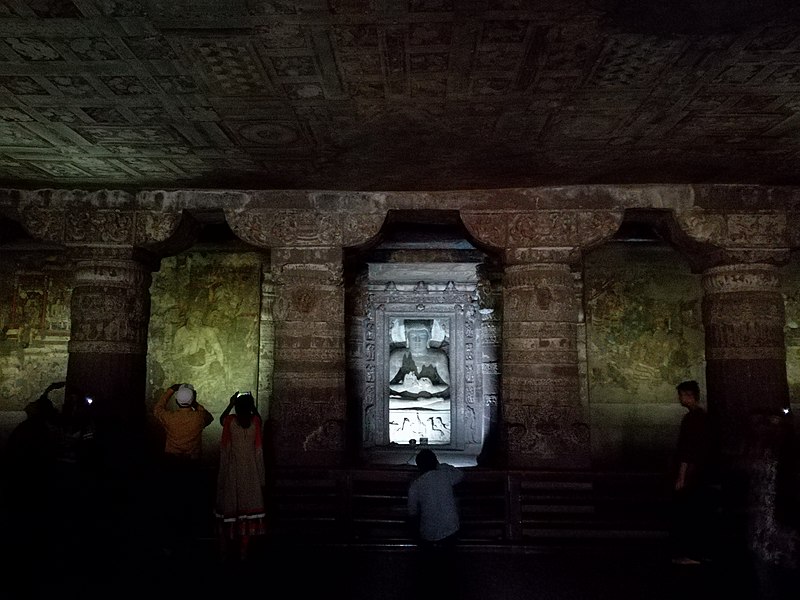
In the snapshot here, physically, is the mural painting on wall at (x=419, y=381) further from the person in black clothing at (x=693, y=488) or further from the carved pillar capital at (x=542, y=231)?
the person in black clothing at (x=693, y=488)

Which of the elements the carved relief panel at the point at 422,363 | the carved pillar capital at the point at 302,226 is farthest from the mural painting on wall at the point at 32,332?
the carved relief panel at the point at 422,363

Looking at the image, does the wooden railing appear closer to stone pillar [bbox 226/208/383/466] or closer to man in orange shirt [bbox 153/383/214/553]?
stone pillar [bbox 226/208/383/466]

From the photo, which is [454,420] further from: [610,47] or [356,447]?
[610,47]

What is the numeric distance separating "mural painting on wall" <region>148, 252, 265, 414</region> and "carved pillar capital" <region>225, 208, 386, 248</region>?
258 cm

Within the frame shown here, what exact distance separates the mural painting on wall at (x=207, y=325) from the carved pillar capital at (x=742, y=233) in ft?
20.0

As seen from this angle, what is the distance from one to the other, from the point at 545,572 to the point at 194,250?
6872 millimetres

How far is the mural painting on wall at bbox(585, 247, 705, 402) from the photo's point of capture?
8758mm

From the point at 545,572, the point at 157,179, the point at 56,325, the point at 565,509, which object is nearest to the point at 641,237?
the point at 565,509

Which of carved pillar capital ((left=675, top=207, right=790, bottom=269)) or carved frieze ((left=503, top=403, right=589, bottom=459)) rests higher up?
carved pillar capital ((left=675, top=207, right=790, bottom=269))

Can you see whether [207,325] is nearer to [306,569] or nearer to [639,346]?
[306,569]

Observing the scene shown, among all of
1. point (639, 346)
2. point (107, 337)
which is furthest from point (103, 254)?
point (639, 346)

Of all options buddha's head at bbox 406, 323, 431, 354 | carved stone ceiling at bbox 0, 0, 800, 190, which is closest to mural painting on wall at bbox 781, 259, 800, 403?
carved stone ceiling at bbox 0, 0, 800, 190

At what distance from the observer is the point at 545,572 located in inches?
189

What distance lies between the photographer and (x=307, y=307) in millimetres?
6531
